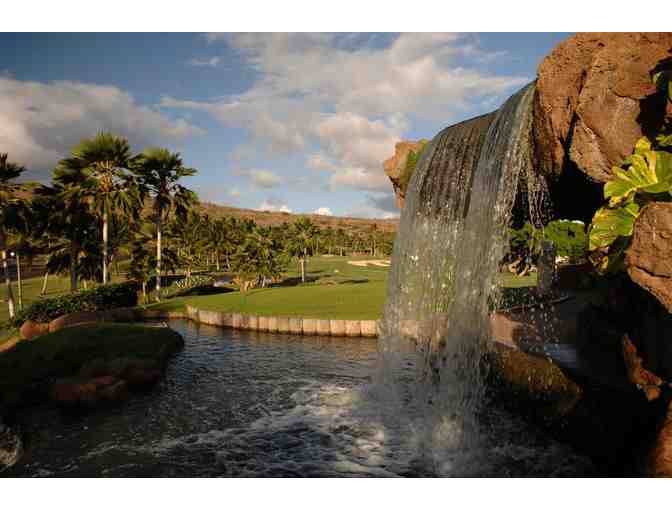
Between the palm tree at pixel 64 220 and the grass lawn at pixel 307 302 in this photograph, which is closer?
the grass lawn at pixel 307 302

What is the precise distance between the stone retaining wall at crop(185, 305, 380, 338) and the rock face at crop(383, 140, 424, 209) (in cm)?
1087

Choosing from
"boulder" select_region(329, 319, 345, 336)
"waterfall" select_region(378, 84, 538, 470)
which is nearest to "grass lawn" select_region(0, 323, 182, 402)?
"boulder" select_region(329, 319, 345, 336)

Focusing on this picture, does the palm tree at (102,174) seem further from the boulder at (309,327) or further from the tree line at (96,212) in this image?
the boulder at (309,327)

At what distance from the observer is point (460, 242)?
36.2 ft

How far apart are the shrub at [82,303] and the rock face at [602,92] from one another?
1111 inches

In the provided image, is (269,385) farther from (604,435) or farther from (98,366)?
(604,435)

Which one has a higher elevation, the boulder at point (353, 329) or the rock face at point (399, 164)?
the rock face at point (399, 164)

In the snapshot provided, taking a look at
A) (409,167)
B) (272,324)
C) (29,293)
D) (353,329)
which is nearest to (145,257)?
(29,293)

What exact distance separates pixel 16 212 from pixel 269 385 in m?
25.0

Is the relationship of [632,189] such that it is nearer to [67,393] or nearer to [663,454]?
[663,454]

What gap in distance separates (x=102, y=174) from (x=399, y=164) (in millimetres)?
30311

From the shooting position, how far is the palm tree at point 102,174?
35219 mm

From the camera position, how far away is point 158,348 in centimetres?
2006

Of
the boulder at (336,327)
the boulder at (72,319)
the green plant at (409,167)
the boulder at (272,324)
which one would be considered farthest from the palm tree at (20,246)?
the green plant at (409,167)
